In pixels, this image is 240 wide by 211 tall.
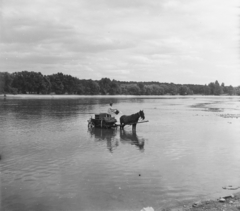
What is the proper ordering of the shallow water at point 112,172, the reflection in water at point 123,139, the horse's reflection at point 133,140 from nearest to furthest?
the shallow water at point 112,172 → the reflection in water at point 123,139 → the horse's reflection at point 133,140

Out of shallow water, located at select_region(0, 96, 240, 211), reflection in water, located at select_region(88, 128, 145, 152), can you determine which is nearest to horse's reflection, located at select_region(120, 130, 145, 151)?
reflection in water, located at select_region(88, 128, 145, 152)

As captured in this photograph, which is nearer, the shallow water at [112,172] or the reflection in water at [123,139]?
the shallow water at [112,172]

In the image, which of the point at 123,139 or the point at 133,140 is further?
the point at 123,139

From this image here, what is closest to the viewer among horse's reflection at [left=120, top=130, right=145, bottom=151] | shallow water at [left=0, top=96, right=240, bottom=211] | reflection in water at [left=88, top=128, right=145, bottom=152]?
shallow water at [left=0, top=96, right=240, bottom=211]

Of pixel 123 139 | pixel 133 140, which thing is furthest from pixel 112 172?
pixel 123 139

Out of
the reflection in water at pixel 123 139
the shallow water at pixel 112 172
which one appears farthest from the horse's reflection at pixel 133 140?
the shallow water at pixel 112 172

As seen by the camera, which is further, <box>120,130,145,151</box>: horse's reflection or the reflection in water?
<box>120,130,145,151</box>: horse's reflection

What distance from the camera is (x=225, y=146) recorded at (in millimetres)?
17391

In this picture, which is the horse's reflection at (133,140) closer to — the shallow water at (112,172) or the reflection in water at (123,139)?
the reflection in water at (123,139)

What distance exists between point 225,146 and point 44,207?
12.9 m

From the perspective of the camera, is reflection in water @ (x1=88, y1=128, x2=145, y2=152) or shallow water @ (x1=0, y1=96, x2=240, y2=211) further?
reflection in water @ (x1=88, y1=128, x2=145, y2=152)

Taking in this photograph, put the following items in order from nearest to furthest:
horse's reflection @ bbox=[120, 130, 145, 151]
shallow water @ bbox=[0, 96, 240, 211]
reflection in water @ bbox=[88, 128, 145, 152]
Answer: shallow water @ bbox=[0, 96, 240, 211], reflection in water @ bbox=[88, 128, 145, 152], horse's reflection @ bbox=[120, 130, 145, 151]

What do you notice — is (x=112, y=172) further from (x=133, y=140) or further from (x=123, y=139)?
(x=123, y=139)

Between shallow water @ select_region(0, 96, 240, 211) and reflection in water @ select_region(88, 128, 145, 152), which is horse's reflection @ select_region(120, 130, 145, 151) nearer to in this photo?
reflection in water @ select_region(88, 128, 145, 152)
